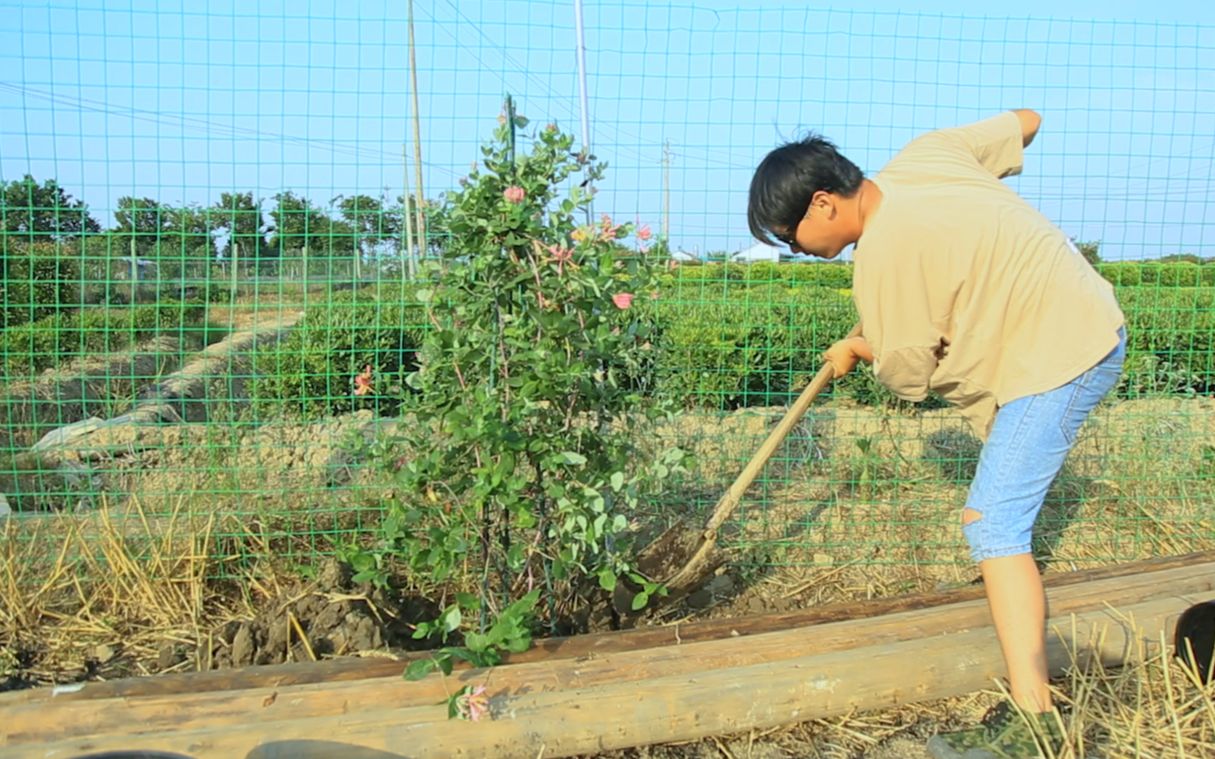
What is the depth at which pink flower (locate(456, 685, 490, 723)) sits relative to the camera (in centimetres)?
210

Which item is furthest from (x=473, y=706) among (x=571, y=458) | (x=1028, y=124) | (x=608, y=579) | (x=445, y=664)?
(x=1028, y=124)

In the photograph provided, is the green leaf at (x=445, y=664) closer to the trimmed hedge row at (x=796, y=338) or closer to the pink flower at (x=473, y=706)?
the pink flower at (x=473, y=706)

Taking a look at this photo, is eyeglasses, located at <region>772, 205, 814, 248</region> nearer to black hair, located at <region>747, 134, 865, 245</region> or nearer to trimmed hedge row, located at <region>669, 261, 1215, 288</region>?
black hair, located at <region>747, 134, 865, 245</region>

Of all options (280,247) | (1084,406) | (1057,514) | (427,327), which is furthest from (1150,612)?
(280,247)

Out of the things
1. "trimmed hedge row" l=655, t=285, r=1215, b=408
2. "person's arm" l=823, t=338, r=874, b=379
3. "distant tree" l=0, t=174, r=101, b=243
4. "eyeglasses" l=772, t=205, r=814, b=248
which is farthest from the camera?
"trimmed hedge row" l=655, t=285, r=1215, b=408

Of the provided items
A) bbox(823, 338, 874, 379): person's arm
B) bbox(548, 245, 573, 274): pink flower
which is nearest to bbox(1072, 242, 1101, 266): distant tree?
bbox(823, 338, 874, 379): person's arm

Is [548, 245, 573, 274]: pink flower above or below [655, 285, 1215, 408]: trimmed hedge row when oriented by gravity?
above

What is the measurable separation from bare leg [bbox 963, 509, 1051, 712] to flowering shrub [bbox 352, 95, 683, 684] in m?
0.84

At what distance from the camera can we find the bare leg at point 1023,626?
2.12m

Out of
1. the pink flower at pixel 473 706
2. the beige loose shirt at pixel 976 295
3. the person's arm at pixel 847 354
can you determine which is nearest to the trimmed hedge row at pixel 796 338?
the person's arm at pixel 847 354

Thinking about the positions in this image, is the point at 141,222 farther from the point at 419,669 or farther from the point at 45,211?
the point at 419,669

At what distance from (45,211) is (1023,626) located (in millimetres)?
3327

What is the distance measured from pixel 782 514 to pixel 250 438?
2.19 metres

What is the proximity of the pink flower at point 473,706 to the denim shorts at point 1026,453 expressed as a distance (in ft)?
3.96
